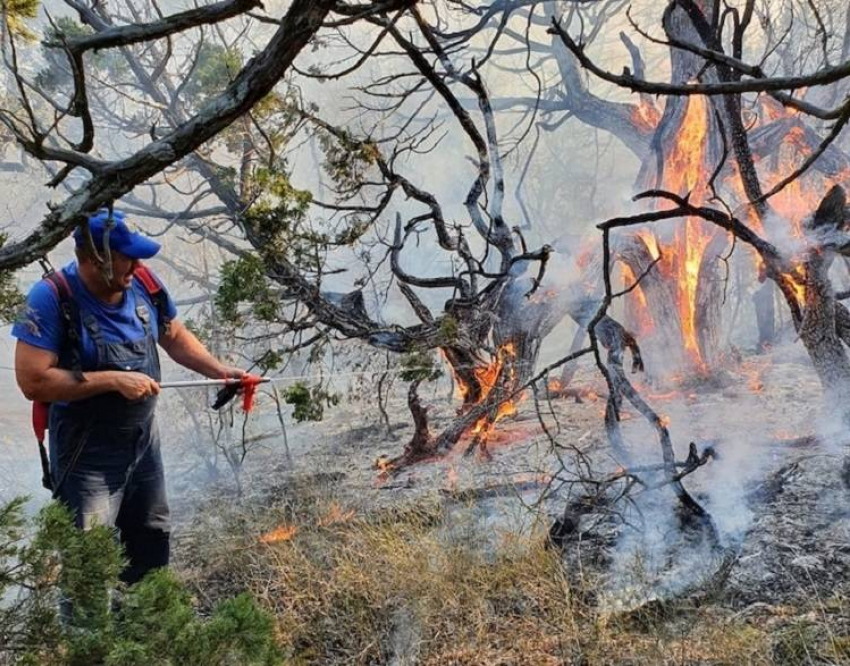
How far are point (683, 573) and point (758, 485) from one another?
3.91 feet

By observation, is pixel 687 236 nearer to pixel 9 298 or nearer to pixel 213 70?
pixel 213 70

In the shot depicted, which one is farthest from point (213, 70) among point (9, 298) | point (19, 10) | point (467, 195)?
point (9, 298)

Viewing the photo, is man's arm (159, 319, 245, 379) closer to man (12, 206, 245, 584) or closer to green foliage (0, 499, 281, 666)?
man (12, 206, 245, 584)

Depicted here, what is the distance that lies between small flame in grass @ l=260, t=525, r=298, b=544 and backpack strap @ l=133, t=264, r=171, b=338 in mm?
1780

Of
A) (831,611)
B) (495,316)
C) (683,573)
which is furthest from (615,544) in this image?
(495,316)

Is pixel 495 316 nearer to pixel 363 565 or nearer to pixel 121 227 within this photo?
pixel 363 565

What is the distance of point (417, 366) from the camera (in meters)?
4.82

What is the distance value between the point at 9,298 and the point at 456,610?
251 centimetres

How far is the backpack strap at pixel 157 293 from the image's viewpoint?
10.1ft

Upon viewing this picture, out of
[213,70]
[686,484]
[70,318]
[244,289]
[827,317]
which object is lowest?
[686,484]

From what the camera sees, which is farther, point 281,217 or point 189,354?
point 281,217

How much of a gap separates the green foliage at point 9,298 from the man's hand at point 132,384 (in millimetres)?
819

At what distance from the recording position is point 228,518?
16.2 ft

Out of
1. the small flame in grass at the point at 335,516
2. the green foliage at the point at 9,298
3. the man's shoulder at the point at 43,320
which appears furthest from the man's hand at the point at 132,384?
the small flame in grass at the point at 335,516
